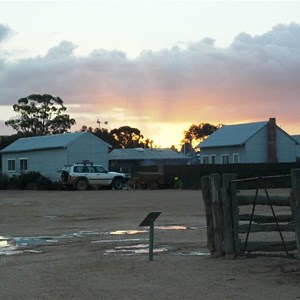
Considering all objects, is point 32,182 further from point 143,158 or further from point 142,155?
point 142,155

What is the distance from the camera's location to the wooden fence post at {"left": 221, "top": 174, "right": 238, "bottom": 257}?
37.2ft

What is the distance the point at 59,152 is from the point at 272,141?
18602 mm

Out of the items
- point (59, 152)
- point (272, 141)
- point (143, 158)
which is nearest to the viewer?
point (59, 152)

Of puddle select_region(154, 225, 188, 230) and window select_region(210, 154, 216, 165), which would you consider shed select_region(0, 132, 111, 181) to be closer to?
window select_region(210, 154, 216, 165)

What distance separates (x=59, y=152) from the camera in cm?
5428

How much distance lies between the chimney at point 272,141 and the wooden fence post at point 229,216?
150 feet

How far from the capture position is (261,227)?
438 inches

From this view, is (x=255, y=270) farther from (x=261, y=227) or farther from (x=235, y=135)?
(x=235, y=135)

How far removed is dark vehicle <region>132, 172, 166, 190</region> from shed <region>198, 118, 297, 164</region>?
9.24 metres

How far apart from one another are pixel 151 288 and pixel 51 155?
154 feet

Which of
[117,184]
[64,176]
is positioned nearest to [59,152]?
[64,176]

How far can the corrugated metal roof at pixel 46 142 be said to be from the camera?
178 feet

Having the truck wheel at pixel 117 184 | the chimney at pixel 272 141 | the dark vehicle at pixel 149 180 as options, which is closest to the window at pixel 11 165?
the dark vehicle at pixel 149 180

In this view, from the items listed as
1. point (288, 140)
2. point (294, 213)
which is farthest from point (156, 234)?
point (288, 140)
